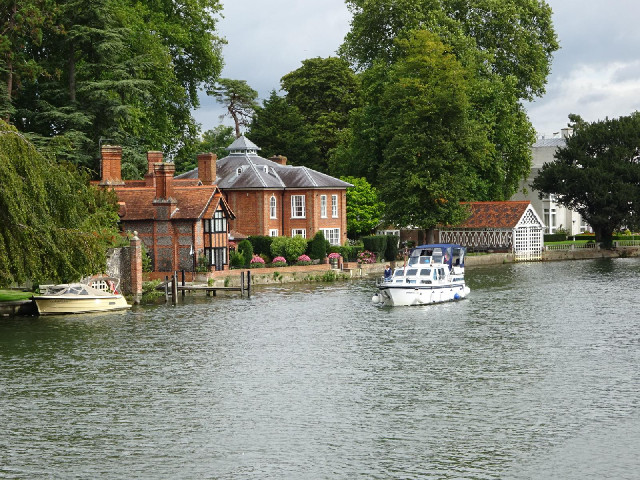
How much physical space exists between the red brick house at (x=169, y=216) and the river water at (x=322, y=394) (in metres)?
10.5

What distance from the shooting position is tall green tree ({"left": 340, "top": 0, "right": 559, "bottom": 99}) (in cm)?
8681

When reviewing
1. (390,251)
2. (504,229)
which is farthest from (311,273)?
(504,229)

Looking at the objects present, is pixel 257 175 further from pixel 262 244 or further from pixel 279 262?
pixel 279 262

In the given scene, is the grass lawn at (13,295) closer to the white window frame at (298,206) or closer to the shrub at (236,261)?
the shrub at (236,261)

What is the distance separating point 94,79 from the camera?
228ft

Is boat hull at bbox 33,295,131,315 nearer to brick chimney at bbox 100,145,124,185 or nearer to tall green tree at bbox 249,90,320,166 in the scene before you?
brick chimney at bbox 100,145,124,185

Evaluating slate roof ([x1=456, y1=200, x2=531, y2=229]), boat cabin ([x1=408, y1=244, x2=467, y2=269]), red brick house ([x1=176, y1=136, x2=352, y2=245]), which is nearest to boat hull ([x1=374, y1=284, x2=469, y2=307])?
boat cabin ([x1=408, y1=244, x2=467, y2=269])

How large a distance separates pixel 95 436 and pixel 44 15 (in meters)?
43.7

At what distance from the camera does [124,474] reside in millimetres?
21906

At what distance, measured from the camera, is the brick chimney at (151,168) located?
6398 centimetres

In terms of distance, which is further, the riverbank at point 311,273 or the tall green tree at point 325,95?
the tall green tree at point 325,95

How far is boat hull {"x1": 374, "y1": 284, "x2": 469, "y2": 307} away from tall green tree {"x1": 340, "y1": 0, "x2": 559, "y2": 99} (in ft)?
121

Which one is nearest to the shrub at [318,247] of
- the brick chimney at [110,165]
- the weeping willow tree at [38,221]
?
the brick chimney at [110,165]

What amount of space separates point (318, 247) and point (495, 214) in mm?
25324
